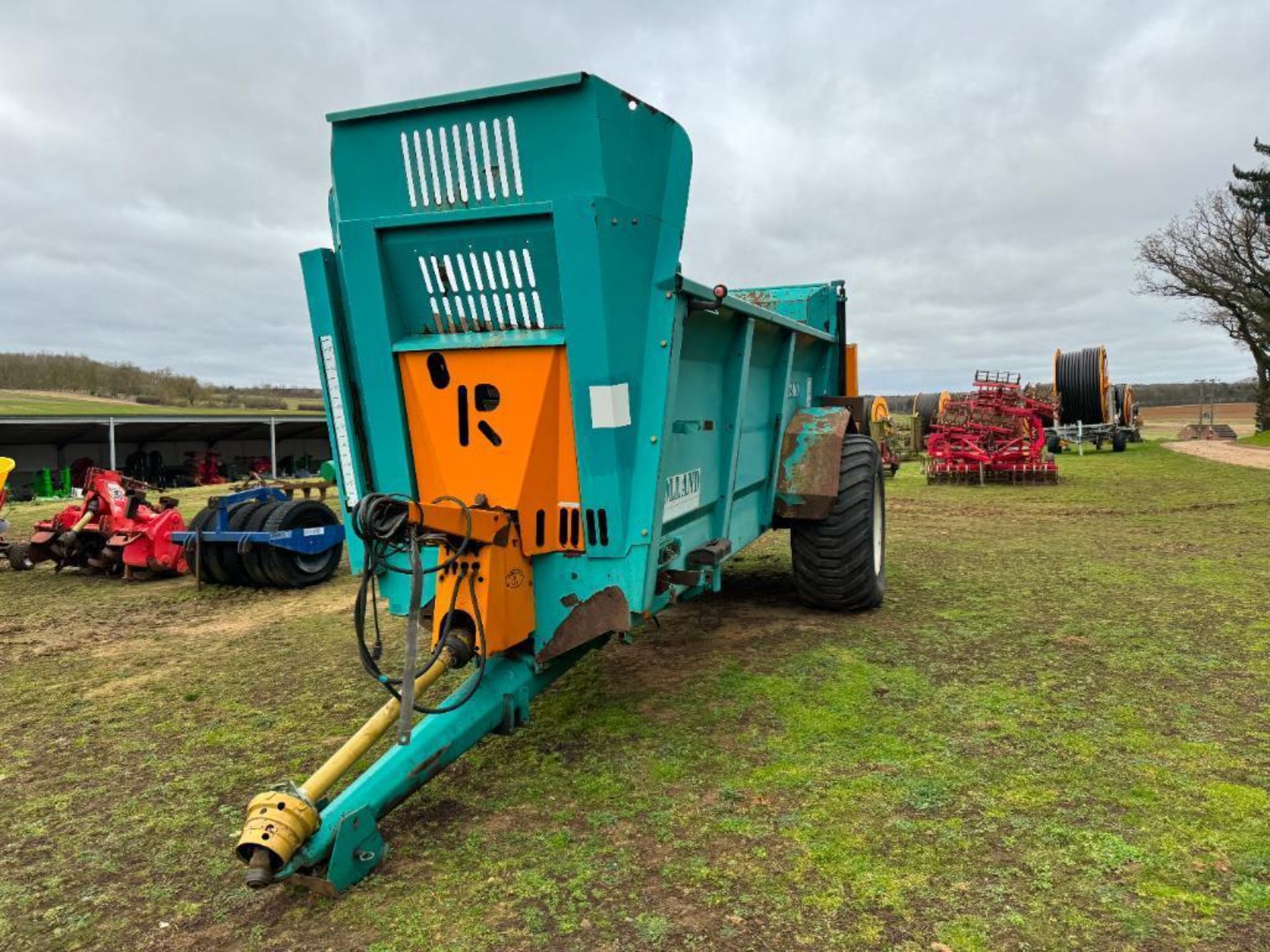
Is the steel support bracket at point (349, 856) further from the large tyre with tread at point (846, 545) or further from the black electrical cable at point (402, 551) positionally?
the large tyre with tread at point (846, 545)

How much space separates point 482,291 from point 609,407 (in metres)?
0.68

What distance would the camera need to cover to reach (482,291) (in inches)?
123

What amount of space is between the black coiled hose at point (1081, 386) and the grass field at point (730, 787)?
20.0 meters

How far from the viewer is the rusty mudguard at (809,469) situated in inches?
189

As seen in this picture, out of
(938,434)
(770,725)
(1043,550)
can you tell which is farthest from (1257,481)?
(770,725)

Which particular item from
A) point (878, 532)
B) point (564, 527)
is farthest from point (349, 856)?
point (878, 532)

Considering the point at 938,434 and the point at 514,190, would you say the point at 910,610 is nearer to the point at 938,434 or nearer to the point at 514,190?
the point at 514,190

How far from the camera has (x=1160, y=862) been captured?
2.46 meters

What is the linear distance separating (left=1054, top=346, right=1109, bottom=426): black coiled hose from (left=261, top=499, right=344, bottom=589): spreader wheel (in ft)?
72.2

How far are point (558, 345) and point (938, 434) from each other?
45.3 ft

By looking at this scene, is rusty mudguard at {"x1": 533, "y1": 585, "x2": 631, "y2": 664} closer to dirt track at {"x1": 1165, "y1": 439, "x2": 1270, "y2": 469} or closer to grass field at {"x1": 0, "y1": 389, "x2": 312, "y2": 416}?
dirt track at {"x1": 1165, "y1": 439, "x2": 1270, "y2": 469}

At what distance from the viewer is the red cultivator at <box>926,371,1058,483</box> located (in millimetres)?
14719

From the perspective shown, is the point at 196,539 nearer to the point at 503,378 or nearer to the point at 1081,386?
the point at 503,378

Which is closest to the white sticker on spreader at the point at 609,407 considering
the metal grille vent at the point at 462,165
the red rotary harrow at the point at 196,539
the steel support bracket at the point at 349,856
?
the metal grille vent at the point at 462,165
